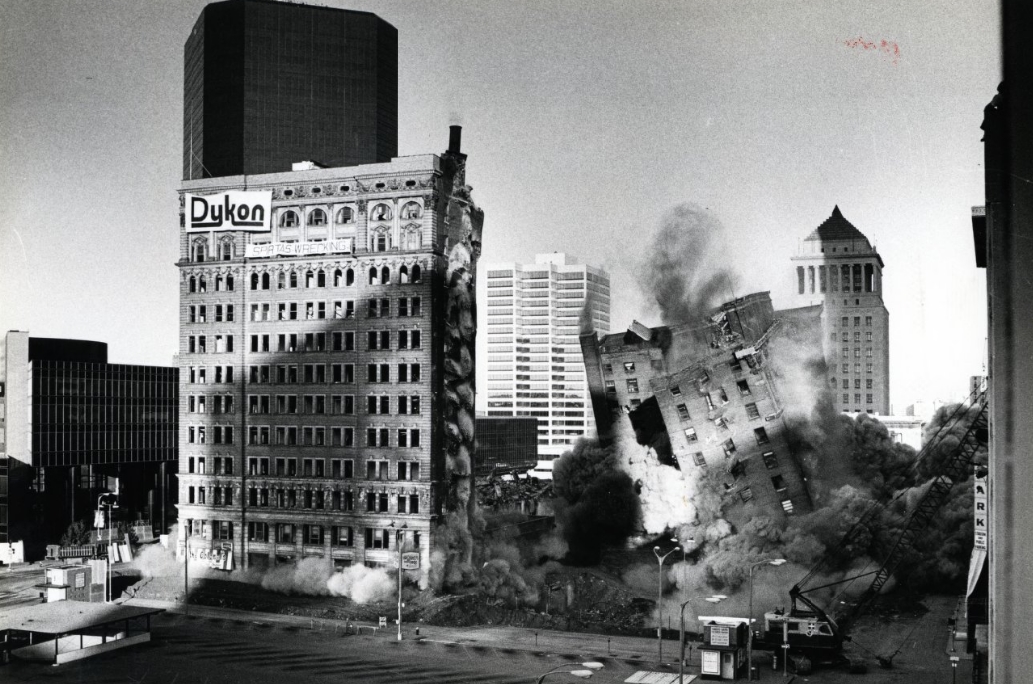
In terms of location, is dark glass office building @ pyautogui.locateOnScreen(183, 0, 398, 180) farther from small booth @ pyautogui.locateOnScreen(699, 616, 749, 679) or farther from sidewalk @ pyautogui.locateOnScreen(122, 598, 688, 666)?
small booth @ pyautogui.locateOnScreen(699, 616, 749, 679)

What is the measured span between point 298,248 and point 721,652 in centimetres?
3116

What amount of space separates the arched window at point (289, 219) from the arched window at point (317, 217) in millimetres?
771

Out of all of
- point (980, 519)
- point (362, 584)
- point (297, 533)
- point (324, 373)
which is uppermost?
point (324, 373)

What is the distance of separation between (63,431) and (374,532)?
27240 millimetres

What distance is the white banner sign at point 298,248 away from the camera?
5903cm

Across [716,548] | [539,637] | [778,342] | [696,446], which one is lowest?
[539,637]

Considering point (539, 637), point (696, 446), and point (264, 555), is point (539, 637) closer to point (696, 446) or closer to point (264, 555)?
point (696, 446)

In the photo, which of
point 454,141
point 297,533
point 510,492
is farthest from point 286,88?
point 510,492

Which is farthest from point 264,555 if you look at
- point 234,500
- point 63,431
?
point 63,431

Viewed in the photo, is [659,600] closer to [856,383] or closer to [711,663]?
[711,663]

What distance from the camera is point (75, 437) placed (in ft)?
244

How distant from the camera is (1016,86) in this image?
17969 millimetres

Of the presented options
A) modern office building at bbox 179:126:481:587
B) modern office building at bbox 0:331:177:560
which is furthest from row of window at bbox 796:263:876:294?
modern office building at bbox 0:331:177:560

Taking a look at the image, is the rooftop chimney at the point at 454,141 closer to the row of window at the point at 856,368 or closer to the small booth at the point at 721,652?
the row of window at the point at 856,368
